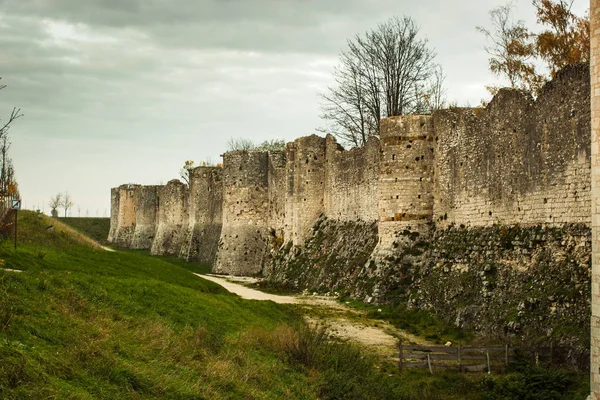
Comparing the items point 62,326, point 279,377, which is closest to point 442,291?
point 279,377

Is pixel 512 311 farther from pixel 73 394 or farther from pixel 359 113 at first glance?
pixel 359 113

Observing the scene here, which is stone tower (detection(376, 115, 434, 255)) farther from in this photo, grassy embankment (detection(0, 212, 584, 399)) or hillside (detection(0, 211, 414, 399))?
grassy embankment (detection(0, 212, 584, 399))

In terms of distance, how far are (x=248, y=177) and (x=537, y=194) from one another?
83.9ft

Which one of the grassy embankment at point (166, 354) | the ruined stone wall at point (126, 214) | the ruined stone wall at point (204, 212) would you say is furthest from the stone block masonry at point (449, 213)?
the ruined stone wall at point (126, 214)

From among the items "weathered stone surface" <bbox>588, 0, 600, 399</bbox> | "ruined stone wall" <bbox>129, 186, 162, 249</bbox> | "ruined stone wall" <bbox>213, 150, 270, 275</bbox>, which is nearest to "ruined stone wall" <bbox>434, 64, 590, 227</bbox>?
"weathered stone surface" <bbox>588, 0, 600, 399</bbox>

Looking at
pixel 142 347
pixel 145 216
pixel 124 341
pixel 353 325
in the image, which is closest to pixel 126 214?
pixel 145 216

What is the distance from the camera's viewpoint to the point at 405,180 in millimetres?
27062

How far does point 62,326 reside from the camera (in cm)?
1219

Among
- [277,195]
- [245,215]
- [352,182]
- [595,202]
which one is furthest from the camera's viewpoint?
[245,215]

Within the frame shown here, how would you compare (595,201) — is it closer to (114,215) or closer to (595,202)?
(595,202)

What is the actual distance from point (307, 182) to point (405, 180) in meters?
11.2

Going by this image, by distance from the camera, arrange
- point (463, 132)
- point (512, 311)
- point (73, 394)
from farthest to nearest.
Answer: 1. point (463, 132)
2. point (512, 311)
3. point (73, 394)

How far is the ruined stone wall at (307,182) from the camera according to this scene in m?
37.5

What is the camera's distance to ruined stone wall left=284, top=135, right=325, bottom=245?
3747cm
